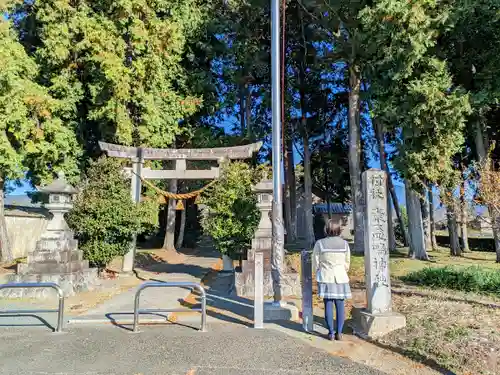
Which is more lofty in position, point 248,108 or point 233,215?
point 248,108

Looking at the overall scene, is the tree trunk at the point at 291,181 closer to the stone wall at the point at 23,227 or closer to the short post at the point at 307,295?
the stone wall at the point at 23,227

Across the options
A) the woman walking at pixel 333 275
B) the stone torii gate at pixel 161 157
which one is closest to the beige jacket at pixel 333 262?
the woman walking at pixel 333 275

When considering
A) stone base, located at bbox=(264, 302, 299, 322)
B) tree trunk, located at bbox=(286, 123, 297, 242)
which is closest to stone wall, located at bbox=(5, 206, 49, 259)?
tree trunk, located at bbox=(286, 123, 297, 242)

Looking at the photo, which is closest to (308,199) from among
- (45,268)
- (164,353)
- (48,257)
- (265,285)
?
(265,285)

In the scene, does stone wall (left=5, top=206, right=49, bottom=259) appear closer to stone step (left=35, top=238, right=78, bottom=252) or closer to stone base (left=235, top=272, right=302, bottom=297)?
stone step (left=35, top=238, right=78, bottom=252)

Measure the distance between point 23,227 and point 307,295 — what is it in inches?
621

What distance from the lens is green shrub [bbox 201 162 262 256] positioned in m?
10.7

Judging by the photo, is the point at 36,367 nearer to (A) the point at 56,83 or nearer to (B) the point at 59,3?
(A) the point at 56,83

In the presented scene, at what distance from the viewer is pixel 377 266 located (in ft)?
18.4

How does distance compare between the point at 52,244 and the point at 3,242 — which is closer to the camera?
the point at 52,244

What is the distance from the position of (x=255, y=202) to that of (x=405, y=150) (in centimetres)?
657

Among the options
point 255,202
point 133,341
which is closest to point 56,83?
point 255,202

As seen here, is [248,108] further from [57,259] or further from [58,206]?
[57,259]

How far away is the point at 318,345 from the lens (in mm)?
5066
